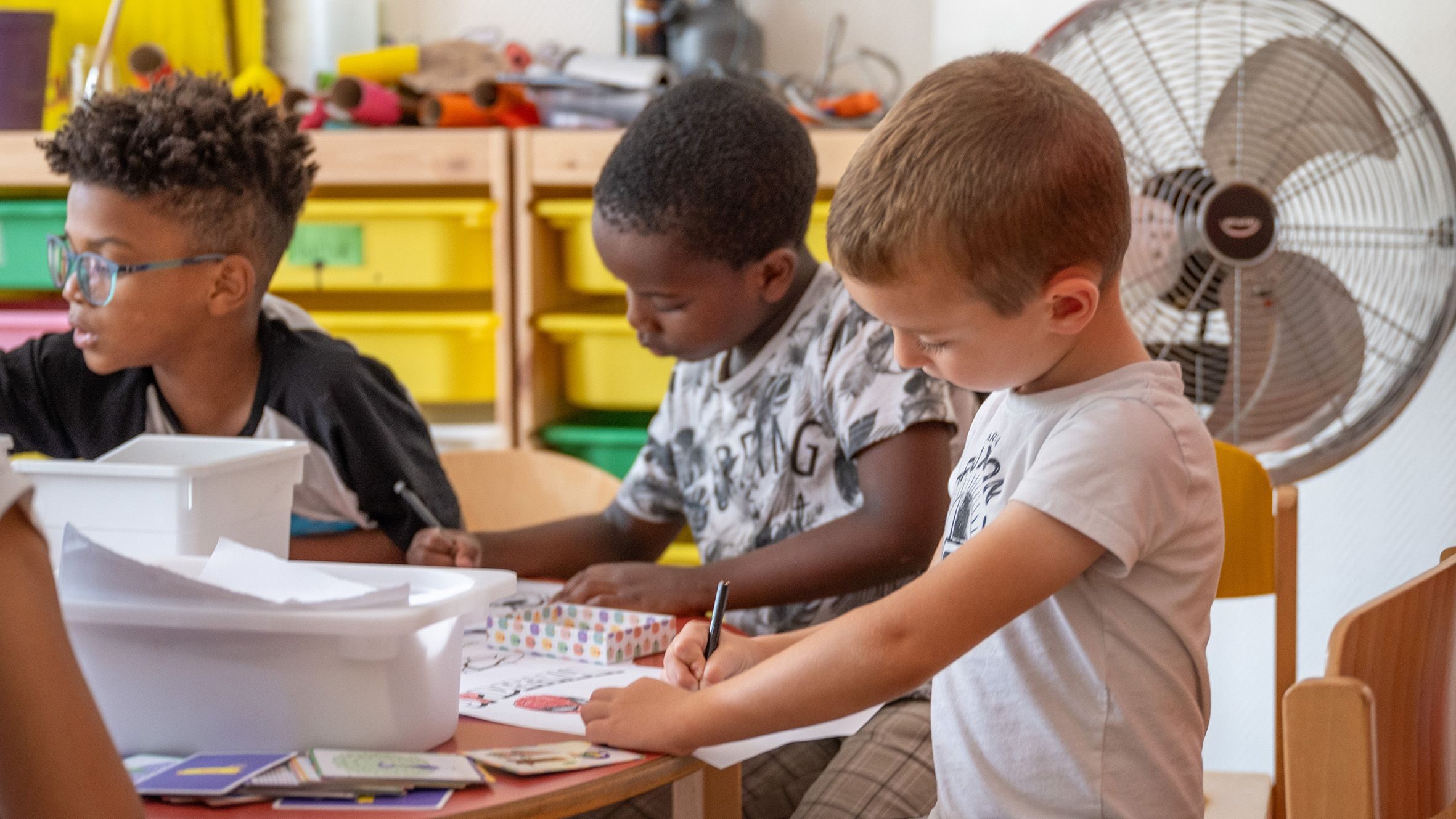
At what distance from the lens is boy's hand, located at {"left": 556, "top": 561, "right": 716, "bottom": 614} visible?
44.0 inches

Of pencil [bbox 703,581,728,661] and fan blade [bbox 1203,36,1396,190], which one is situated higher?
fan blade [bbox 1203,36,1396,190]

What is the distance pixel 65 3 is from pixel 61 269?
1.53 metres

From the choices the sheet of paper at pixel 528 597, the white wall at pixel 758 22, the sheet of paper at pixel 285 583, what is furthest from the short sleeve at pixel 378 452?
the white wall at pixel 758 22

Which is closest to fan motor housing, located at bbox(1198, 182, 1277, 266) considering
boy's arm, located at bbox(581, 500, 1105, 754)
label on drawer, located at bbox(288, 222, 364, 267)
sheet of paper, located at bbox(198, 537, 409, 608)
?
boy's arm, located at bbox(581, 500, 1105, 754)

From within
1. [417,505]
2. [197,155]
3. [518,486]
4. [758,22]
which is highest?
[758,22]

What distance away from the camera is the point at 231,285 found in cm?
133

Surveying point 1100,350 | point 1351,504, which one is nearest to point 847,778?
point 1100,350

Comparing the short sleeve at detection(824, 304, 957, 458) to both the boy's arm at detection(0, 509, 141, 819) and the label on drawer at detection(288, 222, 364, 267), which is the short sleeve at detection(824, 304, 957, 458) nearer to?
the boy's arm at detection(0, 509, 141, 819)

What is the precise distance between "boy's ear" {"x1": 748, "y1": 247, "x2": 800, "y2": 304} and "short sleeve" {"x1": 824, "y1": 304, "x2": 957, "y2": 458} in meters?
0.08

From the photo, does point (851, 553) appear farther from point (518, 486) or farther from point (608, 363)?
point (608, 363)

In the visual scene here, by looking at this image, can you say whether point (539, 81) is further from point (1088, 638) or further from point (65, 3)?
point (1088, 638)

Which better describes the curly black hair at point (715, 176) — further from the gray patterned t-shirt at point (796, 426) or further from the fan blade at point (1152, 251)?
the fan blade at point (1152, 251)

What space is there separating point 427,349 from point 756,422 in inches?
44.0

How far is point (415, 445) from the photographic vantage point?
1.35 metres
